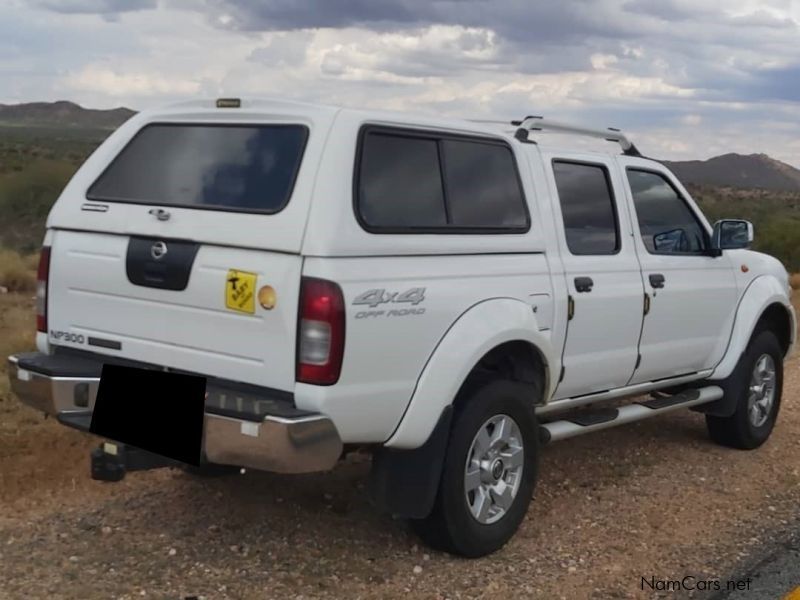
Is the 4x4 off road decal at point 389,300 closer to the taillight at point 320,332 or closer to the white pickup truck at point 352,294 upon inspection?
the white pickup truck at point 352,294

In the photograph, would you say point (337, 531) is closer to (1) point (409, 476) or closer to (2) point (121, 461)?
(1) point (409, 476)

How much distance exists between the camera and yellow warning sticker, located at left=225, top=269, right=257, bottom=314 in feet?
13.7

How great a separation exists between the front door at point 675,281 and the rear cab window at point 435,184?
1273mm

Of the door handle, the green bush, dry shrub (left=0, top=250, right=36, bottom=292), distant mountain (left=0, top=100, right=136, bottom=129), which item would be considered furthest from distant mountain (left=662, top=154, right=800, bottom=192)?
the door handle

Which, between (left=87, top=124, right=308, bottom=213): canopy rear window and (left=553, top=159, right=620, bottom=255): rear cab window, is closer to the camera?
(left=87, top=124, right=308, bottom=213): canopy rear window

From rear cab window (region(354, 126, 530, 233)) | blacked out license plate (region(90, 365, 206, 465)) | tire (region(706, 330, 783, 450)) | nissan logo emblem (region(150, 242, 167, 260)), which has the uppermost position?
rear cab window (region(354, 126, 530, 233))

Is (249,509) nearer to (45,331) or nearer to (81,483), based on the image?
(81,483)

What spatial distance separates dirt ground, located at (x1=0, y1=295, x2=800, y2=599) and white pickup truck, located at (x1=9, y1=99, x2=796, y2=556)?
12.4 inches

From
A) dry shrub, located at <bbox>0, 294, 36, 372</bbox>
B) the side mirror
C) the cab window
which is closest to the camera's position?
the cab window

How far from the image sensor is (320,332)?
160 inches

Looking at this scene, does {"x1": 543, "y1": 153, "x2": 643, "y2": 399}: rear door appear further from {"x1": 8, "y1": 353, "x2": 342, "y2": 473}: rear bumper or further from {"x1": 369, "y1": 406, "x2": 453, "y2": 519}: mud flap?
{"x1": 8, "y1": 353, "x2": 342, "y2": 473}: rear bumper

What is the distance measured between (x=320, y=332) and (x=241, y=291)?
1.31ft

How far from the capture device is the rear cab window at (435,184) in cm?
444

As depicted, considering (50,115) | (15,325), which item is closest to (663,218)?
(15,325)
